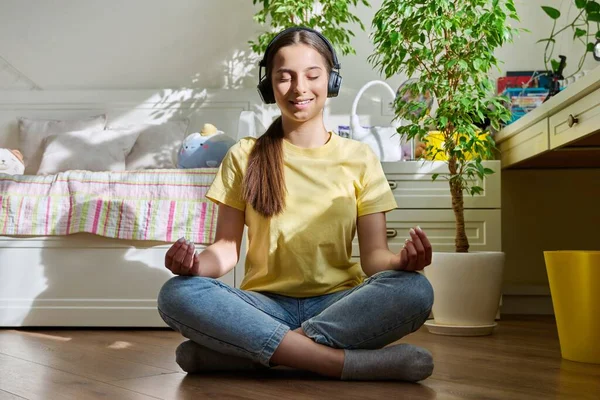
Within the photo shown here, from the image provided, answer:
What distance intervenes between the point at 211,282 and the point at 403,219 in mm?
1395

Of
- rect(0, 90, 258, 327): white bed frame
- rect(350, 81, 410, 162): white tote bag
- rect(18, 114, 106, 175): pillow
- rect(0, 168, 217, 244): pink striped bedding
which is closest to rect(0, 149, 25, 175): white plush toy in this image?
rect(18, 114, 106, 175): pillow

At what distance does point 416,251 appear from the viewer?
1.22 m

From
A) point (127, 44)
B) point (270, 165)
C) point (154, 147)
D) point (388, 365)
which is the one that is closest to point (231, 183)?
point (270, 165)

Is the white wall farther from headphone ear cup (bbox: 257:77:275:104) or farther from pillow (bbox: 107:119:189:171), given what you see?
headphone ear cup (bbox: 257:77:275:104)

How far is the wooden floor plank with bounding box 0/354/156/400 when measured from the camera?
1138mm

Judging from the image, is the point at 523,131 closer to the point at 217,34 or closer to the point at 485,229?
the point at 485,229

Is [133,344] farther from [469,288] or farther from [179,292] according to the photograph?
[469,288]

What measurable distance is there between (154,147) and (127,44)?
635mm

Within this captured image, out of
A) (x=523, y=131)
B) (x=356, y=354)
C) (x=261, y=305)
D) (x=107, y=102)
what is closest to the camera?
(x=356, y=354)

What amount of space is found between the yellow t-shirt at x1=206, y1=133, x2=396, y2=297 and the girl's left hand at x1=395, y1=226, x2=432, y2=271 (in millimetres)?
228

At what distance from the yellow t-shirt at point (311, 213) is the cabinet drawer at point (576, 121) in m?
0.62

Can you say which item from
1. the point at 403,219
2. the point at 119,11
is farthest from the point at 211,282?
the point at 119,11

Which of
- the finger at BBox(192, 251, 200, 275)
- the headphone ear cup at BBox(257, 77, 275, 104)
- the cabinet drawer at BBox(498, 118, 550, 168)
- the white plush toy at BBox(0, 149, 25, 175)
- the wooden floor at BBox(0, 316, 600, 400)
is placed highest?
the headphone ear cup at BBox(257, 77, 275, 104)

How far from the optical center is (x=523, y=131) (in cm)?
238
